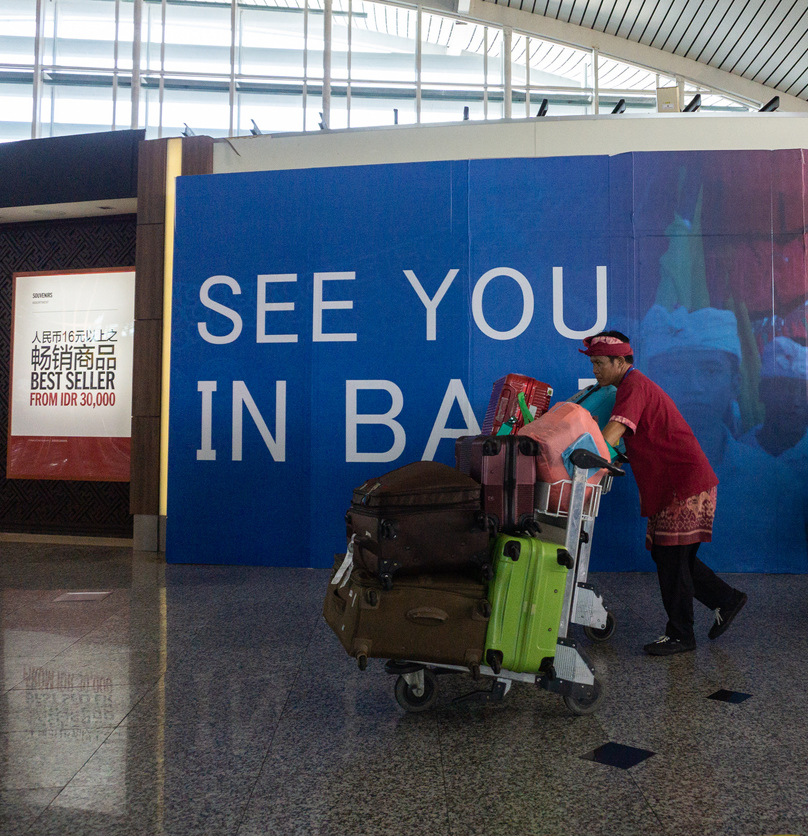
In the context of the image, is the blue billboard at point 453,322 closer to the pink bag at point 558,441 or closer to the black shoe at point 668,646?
the black shoe at point 668,646

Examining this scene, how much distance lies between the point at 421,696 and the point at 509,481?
2.66ft

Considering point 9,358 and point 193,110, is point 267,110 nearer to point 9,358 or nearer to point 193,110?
point 193,110

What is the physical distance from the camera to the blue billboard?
4.88 m

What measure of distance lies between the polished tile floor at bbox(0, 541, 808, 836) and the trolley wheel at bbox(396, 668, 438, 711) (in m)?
0.04

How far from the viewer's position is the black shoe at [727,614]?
3277 mm

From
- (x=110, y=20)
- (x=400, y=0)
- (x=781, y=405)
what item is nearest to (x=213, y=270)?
(x=781, y=405)

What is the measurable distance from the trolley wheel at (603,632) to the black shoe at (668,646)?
233 millimetres

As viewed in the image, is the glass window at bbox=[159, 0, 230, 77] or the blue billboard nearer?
the blue billboard

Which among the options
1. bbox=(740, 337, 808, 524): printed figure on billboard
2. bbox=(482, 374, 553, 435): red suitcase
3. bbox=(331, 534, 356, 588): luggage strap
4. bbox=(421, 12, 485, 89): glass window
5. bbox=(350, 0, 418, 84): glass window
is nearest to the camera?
bbox=(331, 534, 356, 588): luggage strap

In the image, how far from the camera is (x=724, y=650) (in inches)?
127

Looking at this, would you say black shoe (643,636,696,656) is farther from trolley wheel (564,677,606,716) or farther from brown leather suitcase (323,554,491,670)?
brown leather suitcase (323,554,491,670)

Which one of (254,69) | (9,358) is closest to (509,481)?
(9,358)

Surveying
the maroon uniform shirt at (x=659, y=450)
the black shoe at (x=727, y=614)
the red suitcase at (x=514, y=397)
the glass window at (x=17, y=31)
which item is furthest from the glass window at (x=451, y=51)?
the black shoe at (x=727, y=614)

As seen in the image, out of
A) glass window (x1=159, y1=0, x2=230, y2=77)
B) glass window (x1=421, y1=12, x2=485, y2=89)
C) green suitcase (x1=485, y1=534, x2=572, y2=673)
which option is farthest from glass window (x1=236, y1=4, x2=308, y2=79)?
green suitcase (x1=485, y1=534, x2=572, y2=673)
